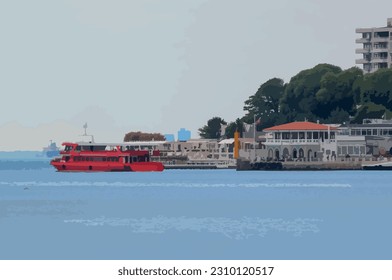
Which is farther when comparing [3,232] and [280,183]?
[280,183]

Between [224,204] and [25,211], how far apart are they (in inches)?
621

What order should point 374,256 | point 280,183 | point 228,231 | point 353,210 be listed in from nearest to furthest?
point 374,256 → point 228,231 → point 353,210 → point 280,183

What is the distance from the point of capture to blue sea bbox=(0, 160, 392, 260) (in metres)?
65.2


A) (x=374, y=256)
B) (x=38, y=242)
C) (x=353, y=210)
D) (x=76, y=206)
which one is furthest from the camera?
(x=76, y=206)

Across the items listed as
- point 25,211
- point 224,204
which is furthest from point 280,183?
point 25,211

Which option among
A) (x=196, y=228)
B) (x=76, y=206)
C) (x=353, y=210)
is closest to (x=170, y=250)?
(x=196, y=228)

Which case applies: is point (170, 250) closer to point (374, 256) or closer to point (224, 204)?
point (374, 256)

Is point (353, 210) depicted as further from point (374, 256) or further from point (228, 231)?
point (374, 256)

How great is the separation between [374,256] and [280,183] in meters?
92.2

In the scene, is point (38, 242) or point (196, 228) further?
point (196, 228)

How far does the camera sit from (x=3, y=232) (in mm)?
77250

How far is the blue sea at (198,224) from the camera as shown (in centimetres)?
6525

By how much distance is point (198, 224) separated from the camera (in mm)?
82062
